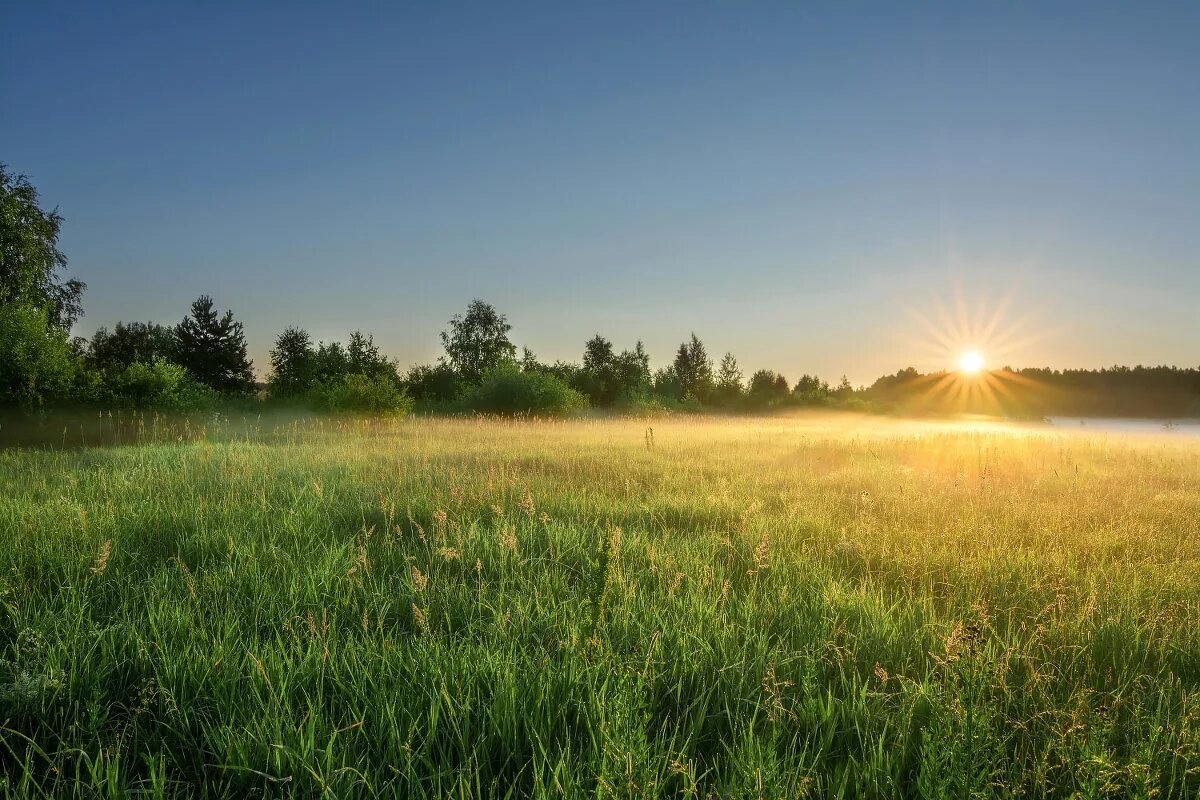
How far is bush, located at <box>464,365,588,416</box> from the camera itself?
33.6 metres

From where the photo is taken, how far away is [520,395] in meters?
34.1

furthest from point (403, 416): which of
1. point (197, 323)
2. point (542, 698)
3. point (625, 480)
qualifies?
point (197, 323)

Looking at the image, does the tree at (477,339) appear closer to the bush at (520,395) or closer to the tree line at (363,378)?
the tree line at (363,378)

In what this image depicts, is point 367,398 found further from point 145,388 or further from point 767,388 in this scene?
point 767,388

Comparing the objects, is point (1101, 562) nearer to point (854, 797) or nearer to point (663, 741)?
point (854, 797)

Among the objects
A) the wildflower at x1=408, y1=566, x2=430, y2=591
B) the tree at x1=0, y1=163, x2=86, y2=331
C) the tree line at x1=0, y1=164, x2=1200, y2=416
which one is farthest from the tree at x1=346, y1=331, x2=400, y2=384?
the wildflower at x1=408, y1=566, x2=430, y2=591

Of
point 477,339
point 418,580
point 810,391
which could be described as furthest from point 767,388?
point 418,580

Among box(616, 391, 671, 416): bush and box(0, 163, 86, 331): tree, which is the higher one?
box(0, 163, 86, 331): tree

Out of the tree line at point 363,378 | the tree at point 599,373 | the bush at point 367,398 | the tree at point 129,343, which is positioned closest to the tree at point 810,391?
the tree line at point 363,378

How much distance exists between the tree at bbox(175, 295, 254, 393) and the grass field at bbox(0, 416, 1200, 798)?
53.9 metres

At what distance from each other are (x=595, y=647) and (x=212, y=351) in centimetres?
6126

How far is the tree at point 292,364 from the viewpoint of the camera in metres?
52.5

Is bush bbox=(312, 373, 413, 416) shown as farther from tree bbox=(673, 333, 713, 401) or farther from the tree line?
tree bbox=(673, 333, 713, 401)

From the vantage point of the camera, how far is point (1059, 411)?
132 ft
